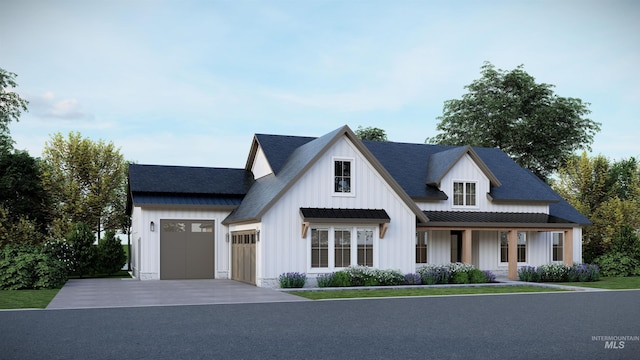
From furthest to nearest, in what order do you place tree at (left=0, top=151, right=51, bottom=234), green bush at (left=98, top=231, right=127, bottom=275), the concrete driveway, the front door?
tree at (left=0, top=151, right=51, bottom=234) → green bush at (left=98, top=231, right=127, bottom=275) → the front door → the concrete driveway

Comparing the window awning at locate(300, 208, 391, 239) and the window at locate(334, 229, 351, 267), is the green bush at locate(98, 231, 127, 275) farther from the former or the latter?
the window at locate(334, 229, 351, 267)

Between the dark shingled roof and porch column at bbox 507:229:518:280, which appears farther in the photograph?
porch column at bbox 507:229:518:280

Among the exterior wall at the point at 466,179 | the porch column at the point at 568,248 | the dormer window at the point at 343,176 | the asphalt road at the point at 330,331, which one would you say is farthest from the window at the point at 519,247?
the asphalt road at the point at 330,331

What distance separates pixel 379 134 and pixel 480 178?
29.7 metres

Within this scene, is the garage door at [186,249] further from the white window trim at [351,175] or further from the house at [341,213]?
the white window trim at [351,175]

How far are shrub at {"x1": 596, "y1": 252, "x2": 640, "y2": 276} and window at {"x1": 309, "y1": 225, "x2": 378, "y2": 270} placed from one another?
1488 centimetres

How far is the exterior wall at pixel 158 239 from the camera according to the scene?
1125 inches

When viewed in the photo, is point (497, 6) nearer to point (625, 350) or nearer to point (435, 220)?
point (435, 220)

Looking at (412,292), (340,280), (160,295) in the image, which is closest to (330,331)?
(160,295)

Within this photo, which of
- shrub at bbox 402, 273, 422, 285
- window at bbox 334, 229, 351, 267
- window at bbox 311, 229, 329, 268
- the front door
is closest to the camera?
window at bbox 311, 229, 329, 268

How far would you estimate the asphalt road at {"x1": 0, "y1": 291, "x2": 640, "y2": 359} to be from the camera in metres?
10.6

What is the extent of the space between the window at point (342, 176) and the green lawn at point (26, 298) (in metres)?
11.2

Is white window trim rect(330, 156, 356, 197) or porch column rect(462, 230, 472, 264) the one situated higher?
white window trim rect(330, 156, 356, 197)

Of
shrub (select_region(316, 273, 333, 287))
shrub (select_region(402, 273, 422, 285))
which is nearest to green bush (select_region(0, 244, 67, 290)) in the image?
shrub (select_region(316, 273, 333, 287))
